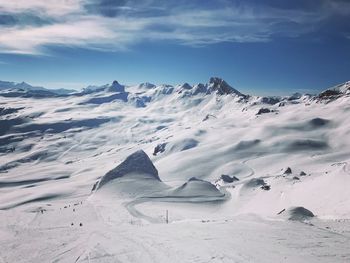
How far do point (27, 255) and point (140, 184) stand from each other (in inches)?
1832

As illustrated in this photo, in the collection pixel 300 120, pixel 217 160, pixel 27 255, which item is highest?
pixel 300 120

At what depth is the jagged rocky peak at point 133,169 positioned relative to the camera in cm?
8300

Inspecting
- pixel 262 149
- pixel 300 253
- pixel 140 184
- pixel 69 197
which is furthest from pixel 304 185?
pixel 262 149

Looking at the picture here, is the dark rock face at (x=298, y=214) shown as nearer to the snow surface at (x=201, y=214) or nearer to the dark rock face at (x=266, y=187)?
the snow surface at (x=201, y=214)

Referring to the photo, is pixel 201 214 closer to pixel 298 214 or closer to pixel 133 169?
pixel 298 214

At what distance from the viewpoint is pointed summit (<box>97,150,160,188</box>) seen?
8306 centimetres

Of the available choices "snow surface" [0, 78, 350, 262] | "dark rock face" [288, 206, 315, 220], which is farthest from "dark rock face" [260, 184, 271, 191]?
"dark rock face" [288, 206, 315, 220]

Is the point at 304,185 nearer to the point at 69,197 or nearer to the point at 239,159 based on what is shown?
the point at 69,197

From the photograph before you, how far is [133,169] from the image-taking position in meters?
84.4

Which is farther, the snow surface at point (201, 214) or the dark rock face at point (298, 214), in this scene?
the dark rock face at point (298, 214)

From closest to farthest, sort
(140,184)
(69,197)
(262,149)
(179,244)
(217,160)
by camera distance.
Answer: (179,244)
(140,184)
(69,197)
(217,160)
(262,149)

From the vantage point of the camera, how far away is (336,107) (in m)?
191

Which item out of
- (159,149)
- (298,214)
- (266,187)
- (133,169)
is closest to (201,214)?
(298,214)

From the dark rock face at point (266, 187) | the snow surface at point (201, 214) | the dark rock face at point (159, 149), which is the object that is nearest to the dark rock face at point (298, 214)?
the snow surface at point (201, 214)
